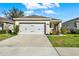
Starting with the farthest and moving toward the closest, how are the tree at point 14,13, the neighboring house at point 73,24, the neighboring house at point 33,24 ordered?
the tree at point 14,13, the neighboring house at point 73,24, the neighboring house at point 33,24

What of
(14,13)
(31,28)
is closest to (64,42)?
(31,28)

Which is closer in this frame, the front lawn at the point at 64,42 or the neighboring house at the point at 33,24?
the front lawn at the point at 64,42

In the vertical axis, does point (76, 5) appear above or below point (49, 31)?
above

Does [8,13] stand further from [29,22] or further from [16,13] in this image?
[29,22]

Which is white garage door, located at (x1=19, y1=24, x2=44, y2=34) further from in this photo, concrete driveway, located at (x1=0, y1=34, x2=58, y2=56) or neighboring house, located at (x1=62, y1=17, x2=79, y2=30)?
concrete driveway, located at (x1=0, y1=34, x2=58, y2=56)

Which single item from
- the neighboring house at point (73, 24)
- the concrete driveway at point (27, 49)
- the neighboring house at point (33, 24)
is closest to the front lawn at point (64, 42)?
the concrete driveway at point (27, 49)

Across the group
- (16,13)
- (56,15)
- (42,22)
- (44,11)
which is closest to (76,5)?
(56,15)

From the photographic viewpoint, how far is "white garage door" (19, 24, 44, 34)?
34.9m

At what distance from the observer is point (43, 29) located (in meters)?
34.9

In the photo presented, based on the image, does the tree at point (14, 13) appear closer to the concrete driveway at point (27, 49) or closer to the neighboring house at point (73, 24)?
the neighboring house at point (73, 24)

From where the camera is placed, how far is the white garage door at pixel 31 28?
34.9 m

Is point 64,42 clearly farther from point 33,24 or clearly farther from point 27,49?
point 33,24

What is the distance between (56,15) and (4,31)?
1453 centimetres

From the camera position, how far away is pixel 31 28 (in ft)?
115
